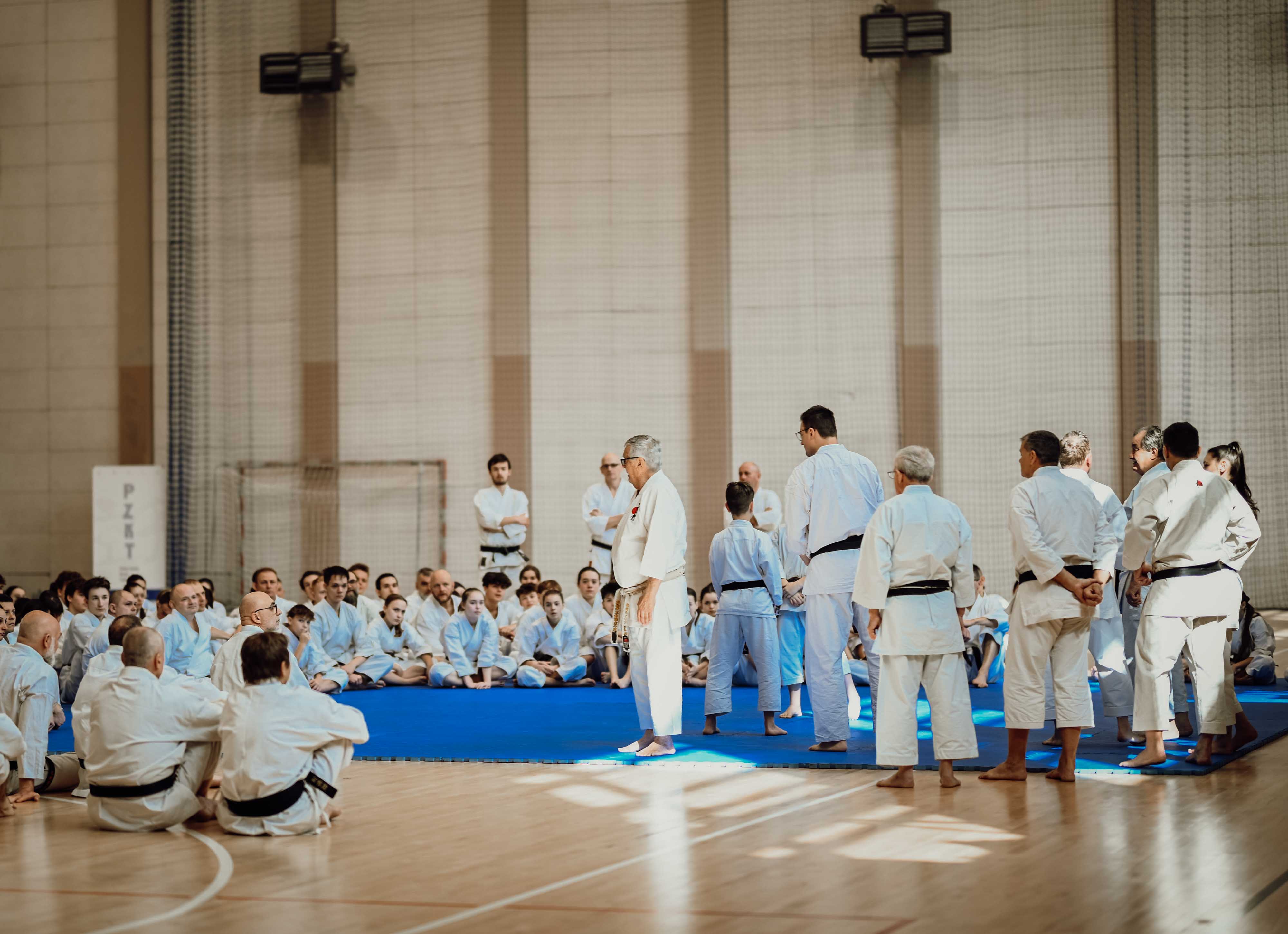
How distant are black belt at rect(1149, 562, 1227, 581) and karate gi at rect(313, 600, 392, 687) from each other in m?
7.14

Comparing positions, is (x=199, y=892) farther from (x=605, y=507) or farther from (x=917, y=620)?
(x=605, y=507)

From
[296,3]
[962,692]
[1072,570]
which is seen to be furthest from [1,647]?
[296,3]

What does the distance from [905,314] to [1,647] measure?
35.8ft

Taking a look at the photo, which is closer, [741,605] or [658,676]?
[658,676]

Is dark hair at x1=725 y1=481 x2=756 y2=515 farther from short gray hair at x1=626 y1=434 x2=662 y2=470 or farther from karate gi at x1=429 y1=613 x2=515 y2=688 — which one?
karate gi at x1=429 y1=613 x2=515 y2=688

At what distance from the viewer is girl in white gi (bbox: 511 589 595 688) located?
38.0ft

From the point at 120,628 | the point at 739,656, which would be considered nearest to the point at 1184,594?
the point at 739,656

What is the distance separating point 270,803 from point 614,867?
5.24 feet

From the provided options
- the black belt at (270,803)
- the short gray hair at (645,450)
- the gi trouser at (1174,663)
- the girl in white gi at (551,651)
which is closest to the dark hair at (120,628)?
the black belt at (270,803)

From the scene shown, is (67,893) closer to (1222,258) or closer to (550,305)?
(550,305)

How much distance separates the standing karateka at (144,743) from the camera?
5.82 metres

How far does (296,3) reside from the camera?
16750 mm

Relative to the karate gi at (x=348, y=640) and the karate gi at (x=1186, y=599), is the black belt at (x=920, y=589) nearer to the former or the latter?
the karate gi at (x=1186, y=599)

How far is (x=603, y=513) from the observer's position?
1332 centimetres
